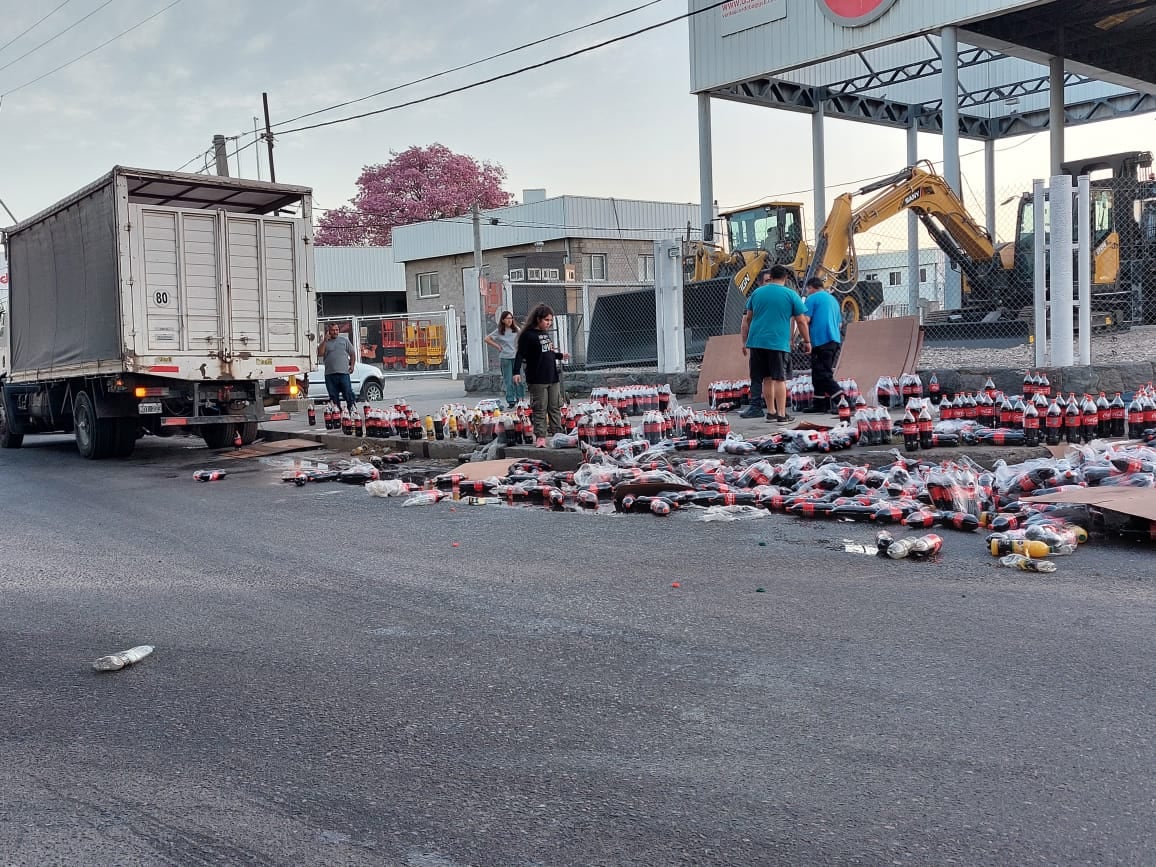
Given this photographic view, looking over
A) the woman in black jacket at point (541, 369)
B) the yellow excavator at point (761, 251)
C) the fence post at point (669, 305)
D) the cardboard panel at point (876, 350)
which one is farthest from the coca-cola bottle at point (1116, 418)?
the yellow excavator at point (761, 251)

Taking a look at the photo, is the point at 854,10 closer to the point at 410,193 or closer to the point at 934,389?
the point at 934,389

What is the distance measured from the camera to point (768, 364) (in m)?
12.5

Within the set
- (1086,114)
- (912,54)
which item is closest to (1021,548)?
(912,54)

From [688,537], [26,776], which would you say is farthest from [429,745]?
[688,537]

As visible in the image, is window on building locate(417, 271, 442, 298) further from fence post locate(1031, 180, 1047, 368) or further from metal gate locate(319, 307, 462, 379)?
fence post locate(1031, 180, 1047, 368)

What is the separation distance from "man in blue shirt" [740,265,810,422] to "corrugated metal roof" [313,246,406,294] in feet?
121

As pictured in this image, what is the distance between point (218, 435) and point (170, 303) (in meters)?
2.76

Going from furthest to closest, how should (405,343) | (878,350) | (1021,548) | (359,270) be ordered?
(359,270), (405,343), (878,350), (1021,548)

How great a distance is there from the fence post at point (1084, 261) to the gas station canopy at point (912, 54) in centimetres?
832

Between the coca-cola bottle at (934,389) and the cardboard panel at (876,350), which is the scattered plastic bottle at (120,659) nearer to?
the coca-cola bottle at (934,389)

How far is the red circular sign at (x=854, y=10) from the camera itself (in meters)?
20.3

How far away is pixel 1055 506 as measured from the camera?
6922 millimetres

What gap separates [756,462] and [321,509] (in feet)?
12.3

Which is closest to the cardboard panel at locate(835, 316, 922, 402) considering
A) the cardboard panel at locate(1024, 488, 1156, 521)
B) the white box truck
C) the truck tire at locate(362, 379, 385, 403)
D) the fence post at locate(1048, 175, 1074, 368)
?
the fence post at locate(1048, 175, 1074, 368)
